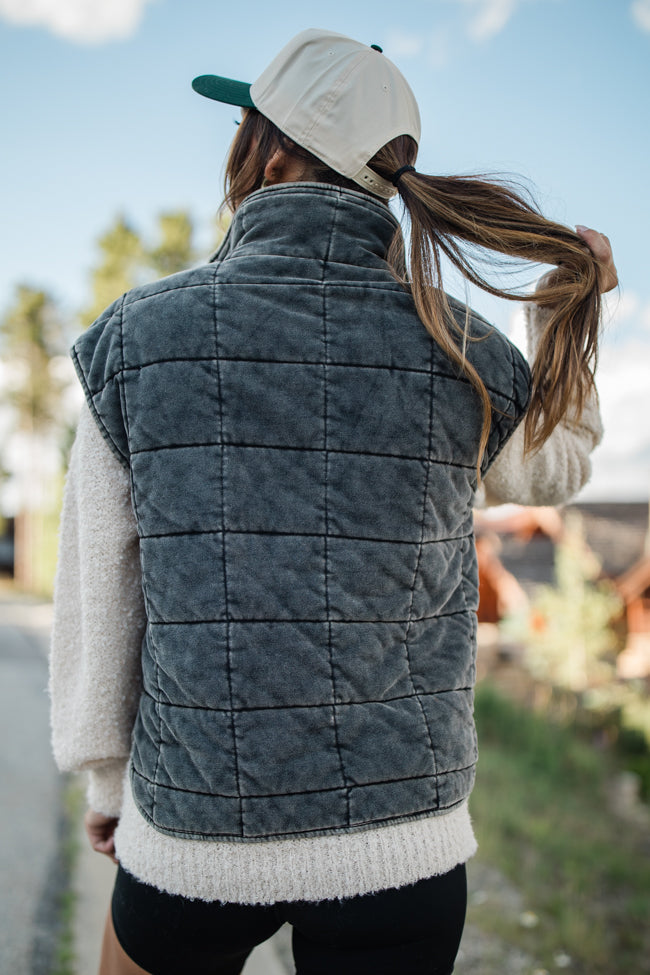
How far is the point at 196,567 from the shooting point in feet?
3.21

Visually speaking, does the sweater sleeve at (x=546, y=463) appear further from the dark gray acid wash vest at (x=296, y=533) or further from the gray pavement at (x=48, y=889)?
the gray pavement at (x=48, y=889)

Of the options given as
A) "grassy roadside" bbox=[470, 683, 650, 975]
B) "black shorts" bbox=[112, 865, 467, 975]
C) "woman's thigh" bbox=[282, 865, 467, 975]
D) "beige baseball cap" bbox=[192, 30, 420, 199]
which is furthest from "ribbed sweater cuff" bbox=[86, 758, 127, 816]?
"grassy roadside" bbox=[470, 683, 650, 975]

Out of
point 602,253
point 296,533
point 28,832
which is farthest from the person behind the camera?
point 28,832

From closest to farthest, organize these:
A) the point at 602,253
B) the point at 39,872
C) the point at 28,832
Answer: the point at 602,253 → the point at 39,872 → the point at 28,832

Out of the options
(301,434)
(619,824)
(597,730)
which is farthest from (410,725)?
(597,730)

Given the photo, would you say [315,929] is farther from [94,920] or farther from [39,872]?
[39,872]

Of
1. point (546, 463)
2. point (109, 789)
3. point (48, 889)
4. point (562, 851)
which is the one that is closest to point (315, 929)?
point (109, 789)

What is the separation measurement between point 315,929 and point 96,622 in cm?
52

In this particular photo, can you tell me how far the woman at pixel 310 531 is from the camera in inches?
37.9

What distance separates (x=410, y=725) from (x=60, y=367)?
2903cm

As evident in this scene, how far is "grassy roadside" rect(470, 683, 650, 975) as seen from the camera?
3.72 metres

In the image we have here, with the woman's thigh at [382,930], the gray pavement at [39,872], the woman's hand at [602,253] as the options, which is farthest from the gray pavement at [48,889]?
the woman's hand at [602,253]

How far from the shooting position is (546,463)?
126 cm

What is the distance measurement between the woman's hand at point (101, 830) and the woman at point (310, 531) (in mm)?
144
